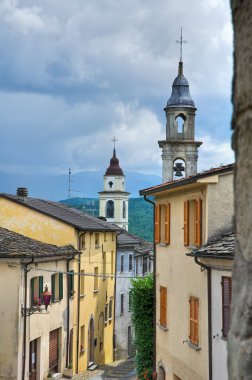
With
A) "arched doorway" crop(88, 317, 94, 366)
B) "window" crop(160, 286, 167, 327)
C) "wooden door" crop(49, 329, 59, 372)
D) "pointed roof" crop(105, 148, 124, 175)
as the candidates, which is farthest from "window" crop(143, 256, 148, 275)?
"pointed roof" crop(105, 148, 124, 175)

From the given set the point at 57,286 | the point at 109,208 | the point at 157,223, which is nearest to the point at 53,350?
the point at 57,286

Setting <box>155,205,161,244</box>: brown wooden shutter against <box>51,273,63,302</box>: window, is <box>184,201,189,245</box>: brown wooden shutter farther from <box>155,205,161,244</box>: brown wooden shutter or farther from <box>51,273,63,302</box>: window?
<box>51,273,63,302</box>: window

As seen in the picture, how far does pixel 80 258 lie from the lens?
40188 millimetres

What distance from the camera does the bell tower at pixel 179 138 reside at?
47312mm

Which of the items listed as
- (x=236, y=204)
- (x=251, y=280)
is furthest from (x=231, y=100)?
(x=251, y=280)

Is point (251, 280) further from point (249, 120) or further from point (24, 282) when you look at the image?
point (24, 282)

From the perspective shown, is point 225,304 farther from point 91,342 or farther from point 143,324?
point 91,342

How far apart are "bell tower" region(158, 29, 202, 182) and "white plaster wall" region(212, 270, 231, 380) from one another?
27488 millimetres

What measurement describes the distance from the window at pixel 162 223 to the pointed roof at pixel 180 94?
25.7m

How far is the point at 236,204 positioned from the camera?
8.91 feet

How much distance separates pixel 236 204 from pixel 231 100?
1.36 ft

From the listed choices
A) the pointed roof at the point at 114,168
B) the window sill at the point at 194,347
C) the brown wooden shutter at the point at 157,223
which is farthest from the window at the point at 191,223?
the pointed roof at the point at 114,168

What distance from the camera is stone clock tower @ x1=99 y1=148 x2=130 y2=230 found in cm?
10054

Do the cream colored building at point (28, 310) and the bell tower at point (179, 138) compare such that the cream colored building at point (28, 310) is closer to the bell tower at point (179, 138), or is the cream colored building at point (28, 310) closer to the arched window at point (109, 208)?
the bell tower at point (179, 138)
